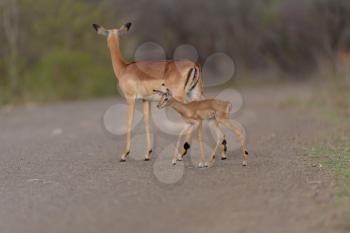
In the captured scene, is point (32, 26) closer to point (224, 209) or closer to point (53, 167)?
point (53, 167)

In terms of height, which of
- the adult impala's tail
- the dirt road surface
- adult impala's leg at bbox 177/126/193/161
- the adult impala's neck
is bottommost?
the dirt road surface

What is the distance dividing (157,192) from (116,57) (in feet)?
13.9

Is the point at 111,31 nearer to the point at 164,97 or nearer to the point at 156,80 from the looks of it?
the point at 156,80

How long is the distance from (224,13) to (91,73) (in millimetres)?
10960

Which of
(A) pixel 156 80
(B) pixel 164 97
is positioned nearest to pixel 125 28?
(A) pixel 156 80

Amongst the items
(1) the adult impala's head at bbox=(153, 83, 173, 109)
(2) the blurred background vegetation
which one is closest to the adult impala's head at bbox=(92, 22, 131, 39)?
(1) the adult impala's head at bbox=(153, 83, 173, 109)

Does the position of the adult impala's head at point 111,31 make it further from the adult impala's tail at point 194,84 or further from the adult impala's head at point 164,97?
the adult impala's head at point 164,97

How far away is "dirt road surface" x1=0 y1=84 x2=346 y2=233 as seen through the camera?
7.92 m

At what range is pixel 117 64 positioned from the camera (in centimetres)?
1323

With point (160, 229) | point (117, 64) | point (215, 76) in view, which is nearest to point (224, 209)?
point (160, 229)

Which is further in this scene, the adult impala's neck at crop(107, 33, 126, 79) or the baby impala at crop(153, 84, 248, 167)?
the adult impala's neck at crop(107, 33, 126, 79)

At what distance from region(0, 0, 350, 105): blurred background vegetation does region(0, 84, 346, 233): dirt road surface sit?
644 inches

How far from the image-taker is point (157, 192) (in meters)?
9.53

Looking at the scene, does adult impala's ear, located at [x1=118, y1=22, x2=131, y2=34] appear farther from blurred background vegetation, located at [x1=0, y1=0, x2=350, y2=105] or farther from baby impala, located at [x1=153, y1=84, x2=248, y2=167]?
blurred background vegetation, located at [x1=0, y1=0, x2=350, y2=105]
